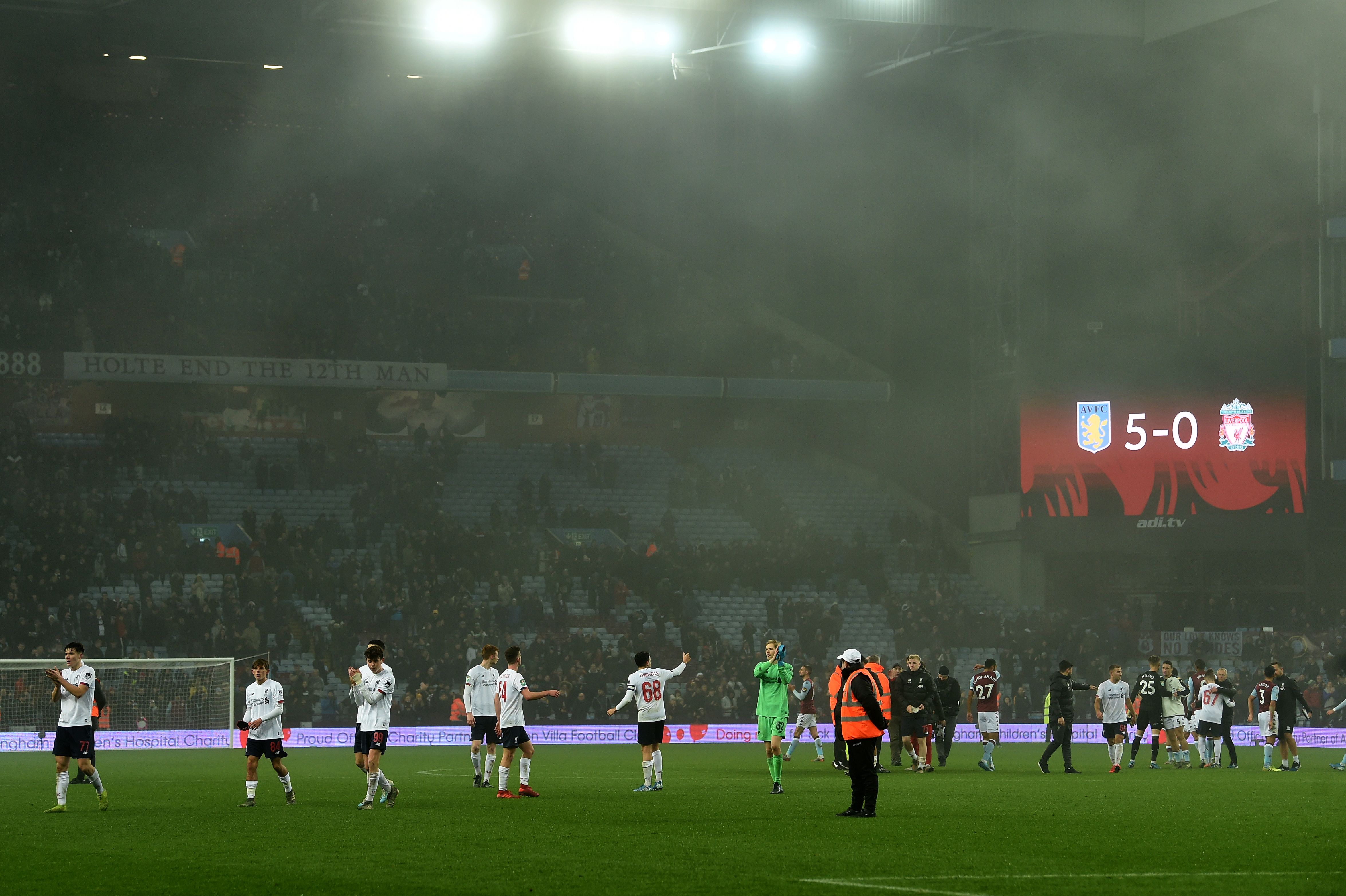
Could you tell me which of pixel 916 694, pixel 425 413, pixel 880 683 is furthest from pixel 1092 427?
pixel 880 683

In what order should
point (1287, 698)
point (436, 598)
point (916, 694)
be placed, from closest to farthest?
point (916, 694), point (1287, 698), point (436, 598)

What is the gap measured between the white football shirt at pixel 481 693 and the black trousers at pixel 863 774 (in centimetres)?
632

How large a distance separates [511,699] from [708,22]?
19.7 m

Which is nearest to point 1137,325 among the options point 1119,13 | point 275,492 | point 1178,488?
point 1178,488

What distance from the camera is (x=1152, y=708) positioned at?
2506 cm

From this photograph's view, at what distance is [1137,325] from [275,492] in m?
22.5

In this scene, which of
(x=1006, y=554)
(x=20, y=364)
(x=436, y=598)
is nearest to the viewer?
(x=436, y=598)

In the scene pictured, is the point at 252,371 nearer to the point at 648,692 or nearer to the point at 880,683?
the point at 648,692

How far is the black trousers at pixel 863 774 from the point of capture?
14.8 metres

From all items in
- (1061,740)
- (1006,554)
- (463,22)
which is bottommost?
(1061,740)

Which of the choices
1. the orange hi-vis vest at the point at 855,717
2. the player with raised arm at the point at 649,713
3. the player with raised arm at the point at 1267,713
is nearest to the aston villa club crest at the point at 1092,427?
the player with raised arm at the point at 1267,713

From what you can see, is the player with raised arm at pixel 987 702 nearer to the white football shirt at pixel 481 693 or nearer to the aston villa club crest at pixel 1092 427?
the white football shirt at pixel 481 693

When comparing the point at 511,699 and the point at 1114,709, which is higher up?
the point at 511,699

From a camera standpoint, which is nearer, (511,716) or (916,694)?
(511,716)
